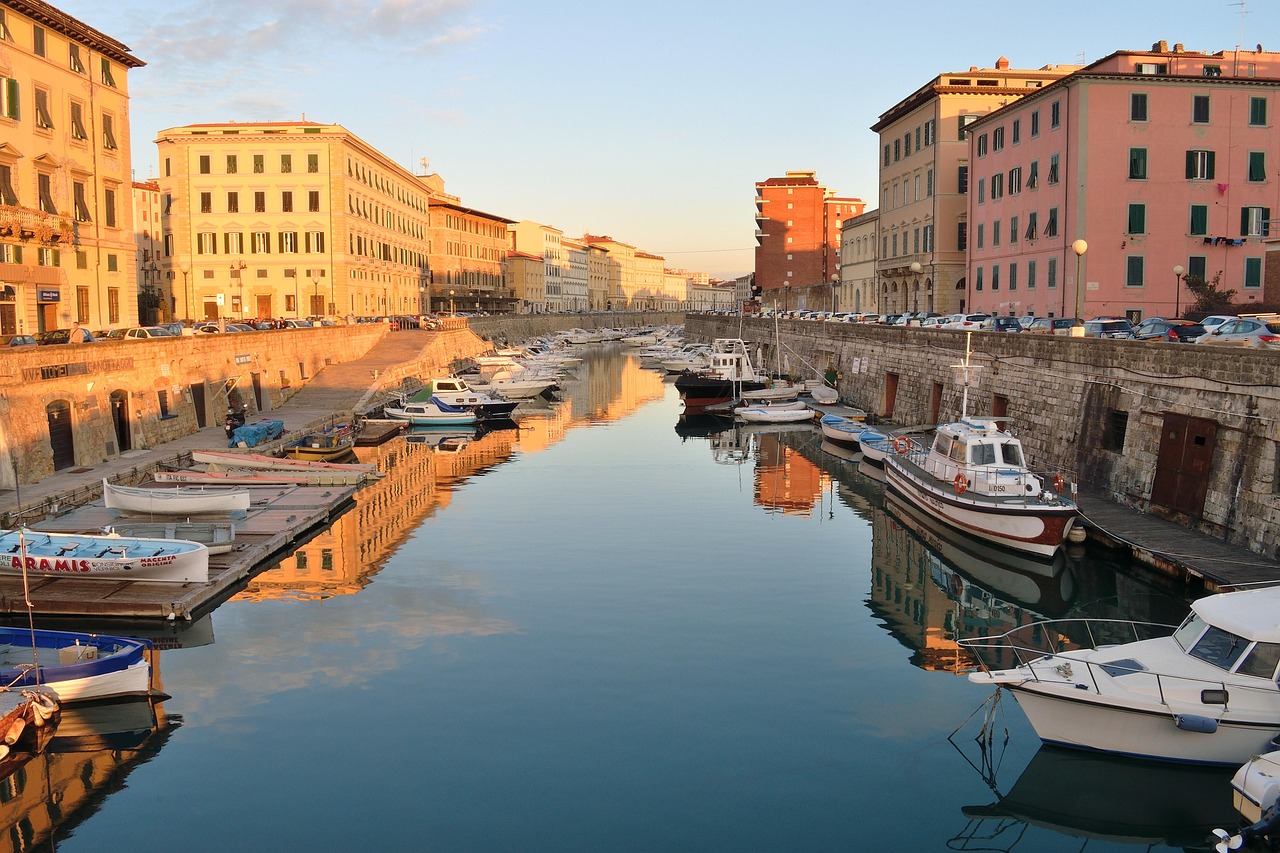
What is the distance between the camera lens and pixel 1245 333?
31.2 metres

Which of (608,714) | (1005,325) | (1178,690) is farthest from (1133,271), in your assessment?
(608,714)

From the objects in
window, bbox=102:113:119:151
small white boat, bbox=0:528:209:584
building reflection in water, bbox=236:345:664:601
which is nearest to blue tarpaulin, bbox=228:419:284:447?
building reflection in water, bbox=236:345:664:601

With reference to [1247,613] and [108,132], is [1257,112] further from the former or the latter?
[108,132]

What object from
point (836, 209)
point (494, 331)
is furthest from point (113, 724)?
point (836, 209)

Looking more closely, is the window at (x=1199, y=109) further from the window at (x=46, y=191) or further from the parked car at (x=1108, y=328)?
the window at (x=46, y=191)

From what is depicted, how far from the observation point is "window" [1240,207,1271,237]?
165 feet

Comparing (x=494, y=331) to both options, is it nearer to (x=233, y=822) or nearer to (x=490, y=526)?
(x=490, y=526)

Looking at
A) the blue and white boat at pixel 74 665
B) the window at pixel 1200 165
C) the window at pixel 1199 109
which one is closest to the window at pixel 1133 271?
the window at pixel 1200 165

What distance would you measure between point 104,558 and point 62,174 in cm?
3260

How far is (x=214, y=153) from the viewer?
261 ft

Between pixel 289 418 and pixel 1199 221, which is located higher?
pixel 1199 221

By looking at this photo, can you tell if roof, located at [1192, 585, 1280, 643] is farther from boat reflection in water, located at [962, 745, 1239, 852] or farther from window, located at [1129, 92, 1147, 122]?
window, located at [1129, 92, 1147, 122]

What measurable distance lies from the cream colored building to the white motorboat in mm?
72913

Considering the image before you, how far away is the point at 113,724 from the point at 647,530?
1712 centimetres
